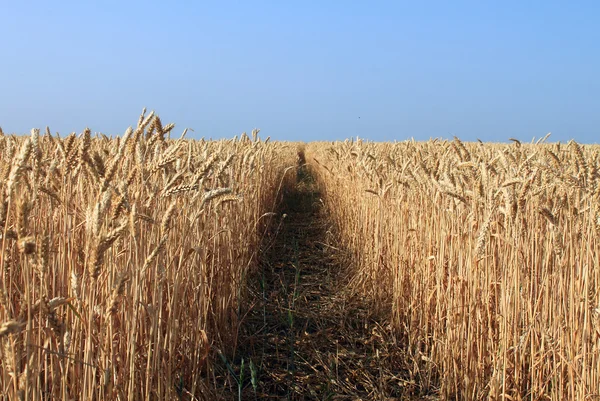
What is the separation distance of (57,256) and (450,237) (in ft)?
5.35

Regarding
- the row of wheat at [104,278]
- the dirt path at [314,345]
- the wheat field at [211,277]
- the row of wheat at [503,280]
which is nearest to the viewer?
the row of wheat at [104,278]

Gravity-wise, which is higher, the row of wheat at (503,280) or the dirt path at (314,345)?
the row of wheat at (503,280)

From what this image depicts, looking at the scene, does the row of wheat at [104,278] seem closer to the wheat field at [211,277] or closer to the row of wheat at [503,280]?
the wheat field at [211,277]

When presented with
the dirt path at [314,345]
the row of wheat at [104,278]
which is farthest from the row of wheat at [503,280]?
the row of wheat at [104,278]

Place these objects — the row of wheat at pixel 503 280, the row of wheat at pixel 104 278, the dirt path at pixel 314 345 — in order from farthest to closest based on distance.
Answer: the dirt path at pixel 314 345, the row of wheat at pixel 503 280, the row of wheat at pixel 104 278

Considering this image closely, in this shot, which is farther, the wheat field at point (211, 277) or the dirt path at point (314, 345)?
the dirt path at point (314, 345)

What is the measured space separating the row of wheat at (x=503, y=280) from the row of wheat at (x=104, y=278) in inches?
38.9

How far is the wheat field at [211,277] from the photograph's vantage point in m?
1.36

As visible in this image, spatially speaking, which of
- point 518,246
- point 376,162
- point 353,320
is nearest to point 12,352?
point 518,246

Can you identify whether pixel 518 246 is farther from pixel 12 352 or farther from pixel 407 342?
pixel 12 352

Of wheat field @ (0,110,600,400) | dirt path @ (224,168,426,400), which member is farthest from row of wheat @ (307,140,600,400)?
dirt path @ (224,168,426,400)

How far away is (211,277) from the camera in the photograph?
243 centimetres

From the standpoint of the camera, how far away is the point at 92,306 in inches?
54.2

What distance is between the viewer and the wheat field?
136cm
